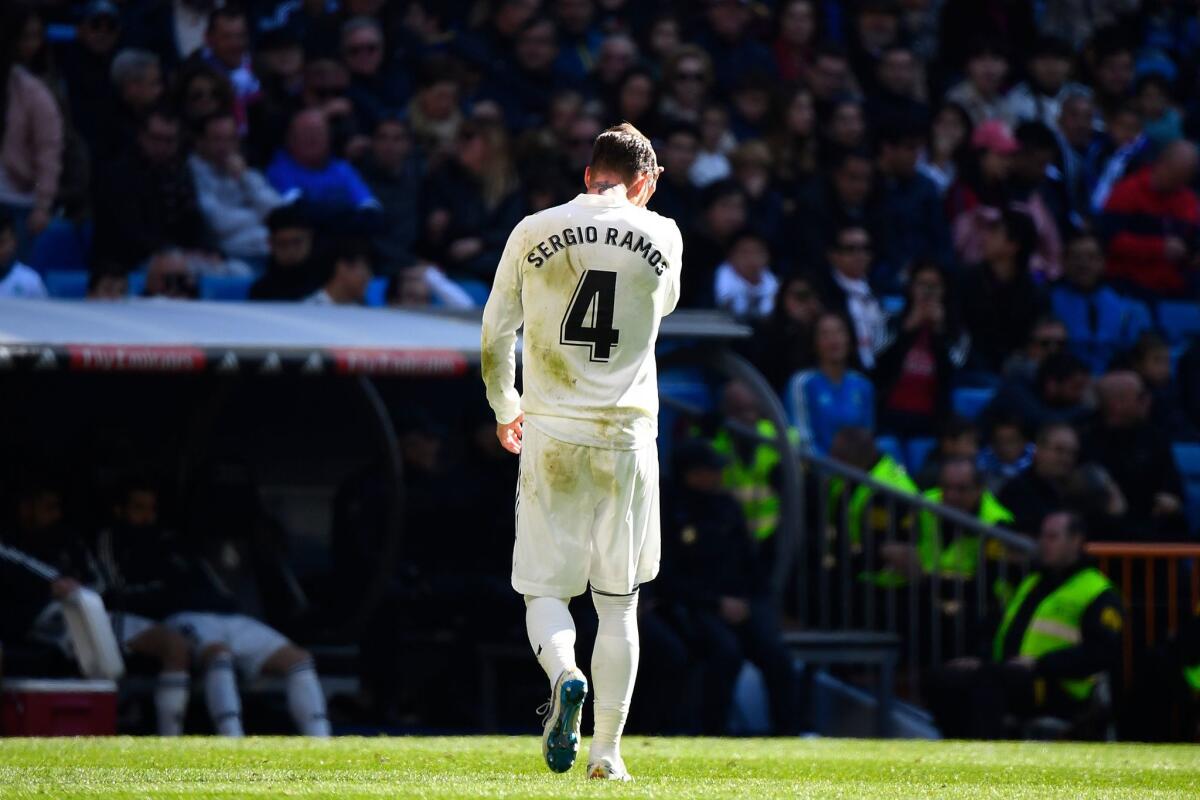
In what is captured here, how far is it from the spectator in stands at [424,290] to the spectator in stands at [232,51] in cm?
161

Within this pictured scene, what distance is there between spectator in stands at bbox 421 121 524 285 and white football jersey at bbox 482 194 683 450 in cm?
746

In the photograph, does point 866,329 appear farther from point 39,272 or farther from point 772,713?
point 39,272

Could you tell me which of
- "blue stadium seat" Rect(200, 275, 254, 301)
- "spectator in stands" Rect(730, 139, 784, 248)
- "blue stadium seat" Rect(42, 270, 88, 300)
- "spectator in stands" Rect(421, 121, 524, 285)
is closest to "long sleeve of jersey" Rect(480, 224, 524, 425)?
"blue stadium seat" Rect(200, 275, 254, 301)

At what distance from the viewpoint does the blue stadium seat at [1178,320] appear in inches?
669

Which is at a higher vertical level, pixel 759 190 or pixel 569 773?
pixel 759 190

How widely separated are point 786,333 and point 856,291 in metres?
1.25

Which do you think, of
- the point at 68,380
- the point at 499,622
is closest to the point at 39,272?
the point at 68,380

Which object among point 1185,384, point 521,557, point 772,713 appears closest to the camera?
point 521,557

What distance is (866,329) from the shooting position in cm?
1521

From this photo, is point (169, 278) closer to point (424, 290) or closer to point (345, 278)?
point (345, 278)

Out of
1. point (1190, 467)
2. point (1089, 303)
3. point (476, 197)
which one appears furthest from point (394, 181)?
point (1190, 467)

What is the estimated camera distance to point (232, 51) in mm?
14773

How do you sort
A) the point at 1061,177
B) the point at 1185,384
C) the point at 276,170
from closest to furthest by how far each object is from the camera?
1. the point at 276,170
2. the point at 1185,384
3. the point at 1061,177

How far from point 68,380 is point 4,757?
4762 mm
